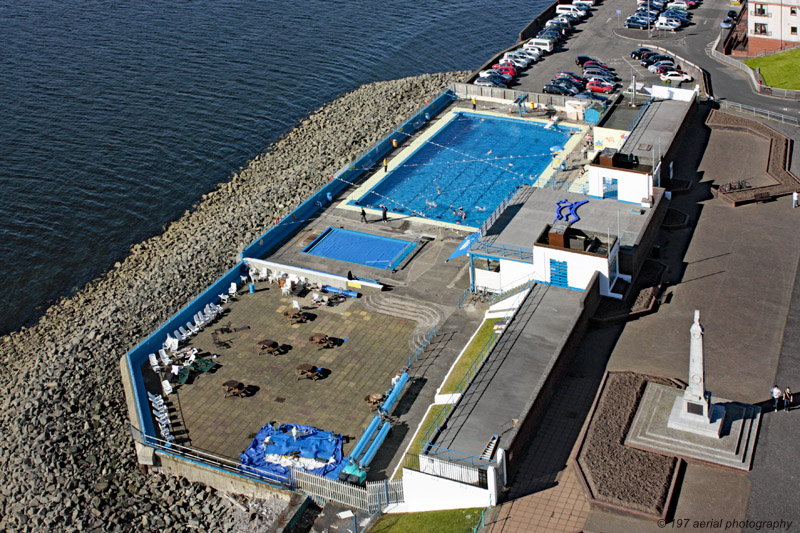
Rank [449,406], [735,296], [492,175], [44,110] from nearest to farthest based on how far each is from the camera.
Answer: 1. [449,406]
2. [735,296]
3. [492,175]
4. [44,110]

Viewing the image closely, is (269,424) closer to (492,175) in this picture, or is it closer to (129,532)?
(129,532)

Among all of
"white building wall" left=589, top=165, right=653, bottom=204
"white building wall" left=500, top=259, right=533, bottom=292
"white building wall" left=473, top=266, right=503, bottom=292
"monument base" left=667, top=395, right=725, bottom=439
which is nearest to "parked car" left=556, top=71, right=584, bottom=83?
"white building wall" left=589, top=165, right=653, bottom=204

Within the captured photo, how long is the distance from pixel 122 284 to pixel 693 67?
53098mm

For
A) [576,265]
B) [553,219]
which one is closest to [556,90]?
[553,219]

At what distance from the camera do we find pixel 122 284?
212 feet

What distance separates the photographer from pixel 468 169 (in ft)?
238

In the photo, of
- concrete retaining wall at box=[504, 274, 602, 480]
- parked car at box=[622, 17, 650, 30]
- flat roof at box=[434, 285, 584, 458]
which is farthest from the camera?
parked car at box=[622, 17, 650, 30]

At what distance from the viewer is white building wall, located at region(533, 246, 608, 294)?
160ft

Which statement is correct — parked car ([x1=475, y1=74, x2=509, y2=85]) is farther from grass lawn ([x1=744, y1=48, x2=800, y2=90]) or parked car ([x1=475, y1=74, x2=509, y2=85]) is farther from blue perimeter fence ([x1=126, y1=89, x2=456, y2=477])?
grass lawn ([x1=744, y1=48, x2=800, y2=90])

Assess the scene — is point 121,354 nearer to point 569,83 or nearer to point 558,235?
point 558,235

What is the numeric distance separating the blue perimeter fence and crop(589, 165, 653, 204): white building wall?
16546 millimetres

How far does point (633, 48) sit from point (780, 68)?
15282mm

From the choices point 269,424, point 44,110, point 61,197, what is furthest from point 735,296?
point 44,110

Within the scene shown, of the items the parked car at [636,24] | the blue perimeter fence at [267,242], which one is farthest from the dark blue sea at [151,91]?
the parked car at [636,24]
